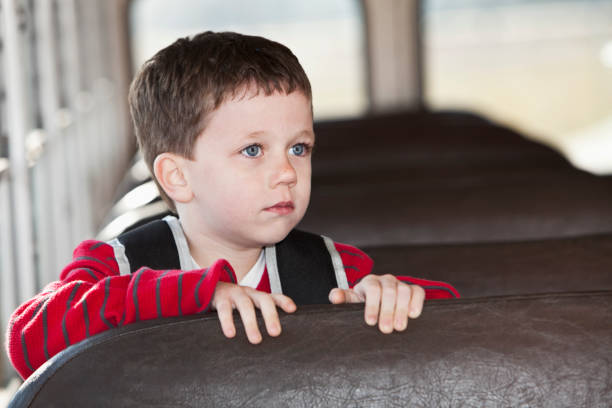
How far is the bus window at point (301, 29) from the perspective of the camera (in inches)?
362

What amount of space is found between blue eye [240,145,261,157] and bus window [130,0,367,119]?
7880 mm

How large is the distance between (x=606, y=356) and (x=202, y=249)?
0.79 metres

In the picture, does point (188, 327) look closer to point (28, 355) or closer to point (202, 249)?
point (28, 355)

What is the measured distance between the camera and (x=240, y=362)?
89 cm

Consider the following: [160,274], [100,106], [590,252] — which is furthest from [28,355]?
[100,106]

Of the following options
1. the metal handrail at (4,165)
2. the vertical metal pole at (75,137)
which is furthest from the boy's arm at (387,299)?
the vertical metal pole at (75,137)

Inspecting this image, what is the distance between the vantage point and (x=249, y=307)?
0.94 metres

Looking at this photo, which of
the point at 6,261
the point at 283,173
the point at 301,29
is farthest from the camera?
the point at 301,29

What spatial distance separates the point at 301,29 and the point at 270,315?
8.87 m

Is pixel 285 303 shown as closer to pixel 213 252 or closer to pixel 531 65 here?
pixel 213 252

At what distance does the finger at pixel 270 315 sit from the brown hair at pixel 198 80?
469 millimetres

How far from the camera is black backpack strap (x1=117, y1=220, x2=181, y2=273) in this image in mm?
1405

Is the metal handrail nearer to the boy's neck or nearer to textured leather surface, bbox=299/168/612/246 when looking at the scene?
textured leather surface, bbox=299/168/612/246

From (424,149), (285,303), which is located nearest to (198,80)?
(285,303)
